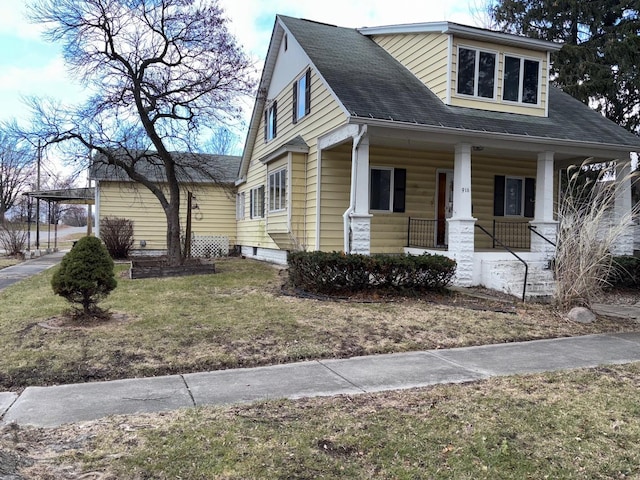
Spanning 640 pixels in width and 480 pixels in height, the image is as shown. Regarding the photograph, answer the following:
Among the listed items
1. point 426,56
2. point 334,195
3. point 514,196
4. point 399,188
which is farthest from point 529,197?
point 334,195

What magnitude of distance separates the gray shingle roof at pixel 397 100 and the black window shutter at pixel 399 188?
200 cm

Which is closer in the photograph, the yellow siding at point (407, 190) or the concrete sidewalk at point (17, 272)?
the concrete sidewalk at point (17, 272)

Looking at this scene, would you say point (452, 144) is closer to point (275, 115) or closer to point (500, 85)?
point (500, 85)

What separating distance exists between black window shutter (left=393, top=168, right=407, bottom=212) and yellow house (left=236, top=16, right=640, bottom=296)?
0.10 ft

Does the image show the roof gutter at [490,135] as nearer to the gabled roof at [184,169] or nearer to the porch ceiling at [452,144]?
the porch ceiling at [452,144]

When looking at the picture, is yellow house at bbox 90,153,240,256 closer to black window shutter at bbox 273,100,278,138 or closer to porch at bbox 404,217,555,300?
black window shutter at bbox 273,100,278,138

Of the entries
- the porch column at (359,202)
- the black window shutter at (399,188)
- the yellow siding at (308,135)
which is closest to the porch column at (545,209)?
the black window shutter at (399,188)

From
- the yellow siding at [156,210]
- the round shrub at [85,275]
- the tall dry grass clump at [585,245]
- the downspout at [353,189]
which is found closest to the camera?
the round shrub at [85,275]

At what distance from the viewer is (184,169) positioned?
15203 mm

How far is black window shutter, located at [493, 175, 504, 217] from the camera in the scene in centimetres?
1377

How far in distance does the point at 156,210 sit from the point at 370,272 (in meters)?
14.0

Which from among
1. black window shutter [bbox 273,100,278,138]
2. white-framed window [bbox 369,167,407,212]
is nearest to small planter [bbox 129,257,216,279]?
white-framed window [bbox 369,167,407,212]

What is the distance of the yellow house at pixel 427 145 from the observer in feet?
33.8

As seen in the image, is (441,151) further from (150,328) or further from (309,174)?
(150,328)
